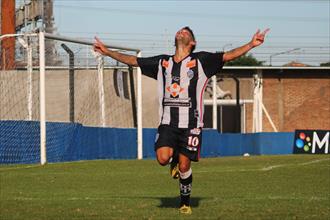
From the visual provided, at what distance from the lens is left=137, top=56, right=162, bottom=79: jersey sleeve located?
1109cm

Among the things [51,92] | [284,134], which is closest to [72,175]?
[51,92]

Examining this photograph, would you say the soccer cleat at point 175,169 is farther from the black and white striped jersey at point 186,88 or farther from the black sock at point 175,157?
the black and white striped jersey at point 186,88

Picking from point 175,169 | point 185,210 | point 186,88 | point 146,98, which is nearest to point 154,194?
point 175,169

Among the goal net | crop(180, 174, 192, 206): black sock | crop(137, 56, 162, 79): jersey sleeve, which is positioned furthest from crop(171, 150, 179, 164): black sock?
the goal net

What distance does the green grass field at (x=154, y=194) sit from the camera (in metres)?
10.6

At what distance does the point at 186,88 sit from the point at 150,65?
699 mm

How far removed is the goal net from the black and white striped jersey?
613 inches

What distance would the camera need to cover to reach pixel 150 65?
439 inches

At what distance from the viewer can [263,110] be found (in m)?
61.5

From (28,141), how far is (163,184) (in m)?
10.4

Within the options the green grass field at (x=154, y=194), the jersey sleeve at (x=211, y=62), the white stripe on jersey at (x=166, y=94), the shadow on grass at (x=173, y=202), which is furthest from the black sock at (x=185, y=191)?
the jersey sleeve at (x=211, y=62)

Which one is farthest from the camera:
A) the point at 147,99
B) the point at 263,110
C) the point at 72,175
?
the point at 263,110

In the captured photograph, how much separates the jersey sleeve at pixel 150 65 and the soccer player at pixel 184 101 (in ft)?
0.62

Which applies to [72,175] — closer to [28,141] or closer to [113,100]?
[28,141]
